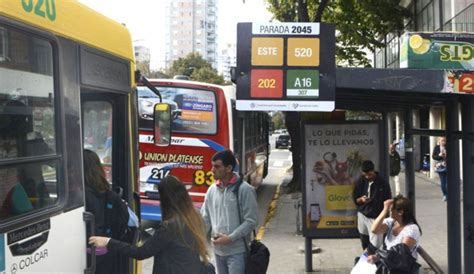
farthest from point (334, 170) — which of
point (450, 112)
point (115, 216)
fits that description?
point (115, 216)

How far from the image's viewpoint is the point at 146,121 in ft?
34.5

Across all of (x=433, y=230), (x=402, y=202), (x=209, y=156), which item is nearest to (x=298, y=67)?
(x=402, y=202)

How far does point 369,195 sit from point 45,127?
15.8ft

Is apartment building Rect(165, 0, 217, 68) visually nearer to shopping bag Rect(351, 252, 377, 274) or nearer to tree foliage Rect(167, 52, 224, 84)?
tree foliage Rect(167, 52, 224, 84)

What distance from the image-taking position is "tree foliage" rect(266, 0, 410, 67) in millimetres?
19594

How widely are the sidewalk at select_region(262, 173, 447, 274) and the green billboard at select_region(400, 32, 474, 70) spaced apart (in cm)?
387

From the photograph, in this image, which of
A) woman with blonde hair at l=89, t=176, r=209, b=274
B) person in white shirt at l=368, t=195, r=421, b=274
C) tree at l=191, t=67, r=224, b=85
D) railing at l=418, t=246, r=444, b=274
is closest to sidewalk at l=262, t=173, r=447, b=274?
railing at l=418, t=246, r=444, b=274

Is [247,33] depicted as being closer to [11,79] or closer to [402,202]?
[402,202]

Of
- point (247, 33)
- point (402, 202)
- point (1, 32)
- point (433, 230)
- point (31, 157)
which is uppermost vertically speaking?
point (247, 33)

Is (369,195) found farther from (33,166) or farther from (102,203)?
(33,166)

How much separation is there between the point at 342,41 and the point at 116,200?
18.2m

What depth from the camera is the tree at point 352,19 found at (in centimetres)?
1930

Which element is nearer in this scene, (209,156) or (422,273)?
(422,273)

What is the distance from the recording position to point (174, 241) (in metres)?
3.54
